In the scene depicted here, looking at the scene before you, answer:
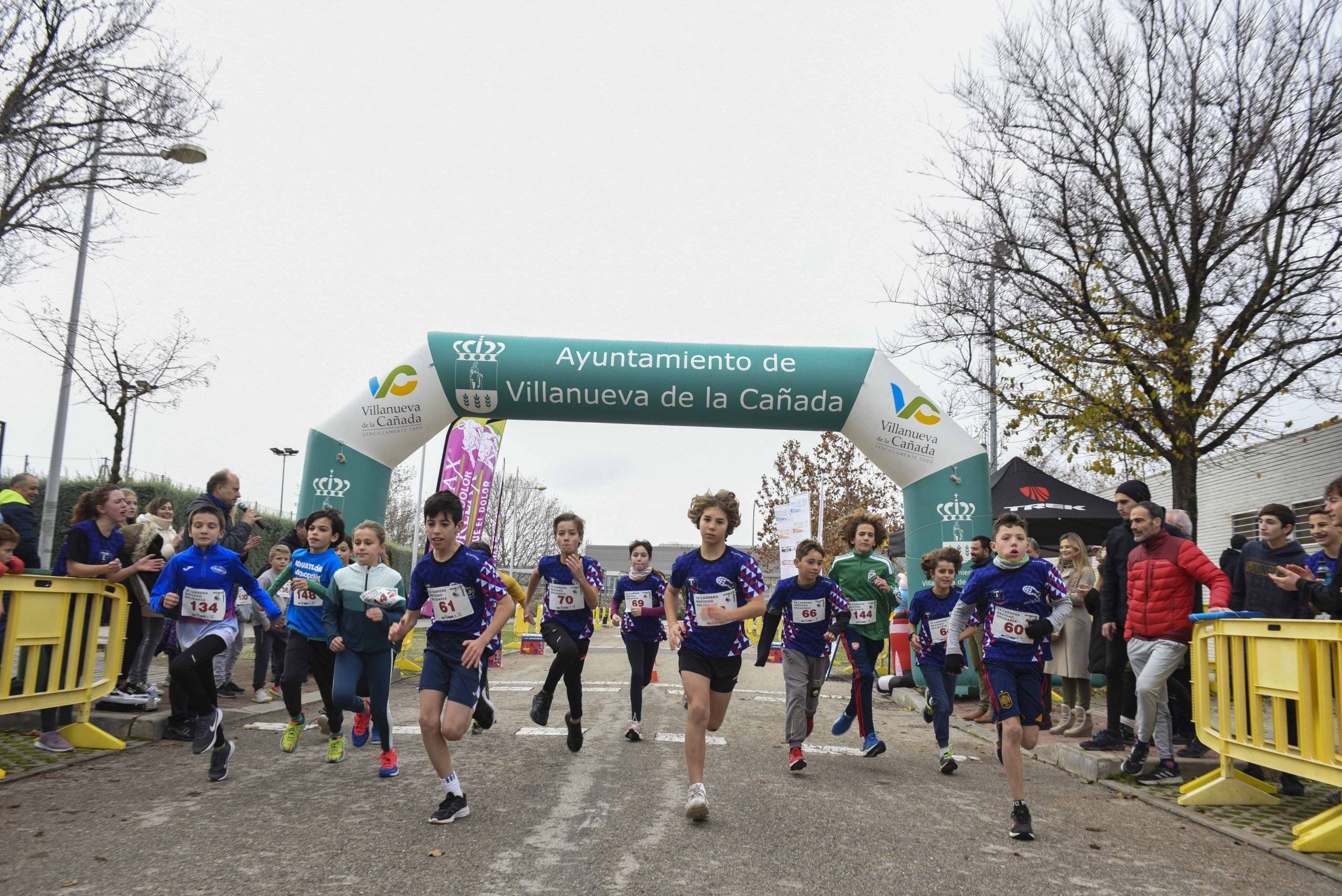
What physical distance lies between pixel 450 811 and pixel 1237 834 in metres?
4.59

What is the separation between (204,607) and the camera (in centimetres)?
697

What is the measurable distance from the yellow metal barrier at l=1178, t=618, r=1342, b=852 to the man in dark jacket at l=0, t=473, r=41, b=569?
8748 mm

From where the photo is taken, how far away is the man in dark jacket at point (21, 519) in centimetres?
781

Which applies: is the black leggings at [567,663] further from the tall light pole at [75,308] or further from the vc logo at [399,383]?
the tall light pole at [75,308]

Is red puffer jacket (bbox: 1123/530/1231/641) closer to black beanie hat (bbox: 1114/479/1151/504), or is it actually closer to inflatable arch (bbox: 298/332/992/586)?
black beanie hat (bbox: 1114/479/1151/504)

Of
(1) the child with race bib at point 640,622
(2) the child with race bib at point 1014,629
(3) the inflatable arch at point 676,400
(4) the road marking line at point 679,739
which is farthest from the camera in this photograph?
(3) the inflatable arch at point 676,400

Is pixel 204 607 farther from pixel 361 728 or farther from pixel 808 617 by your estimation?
pixel 808 617

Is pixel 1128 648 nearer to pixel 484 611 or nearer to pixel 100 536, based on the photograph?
pixel 484 611

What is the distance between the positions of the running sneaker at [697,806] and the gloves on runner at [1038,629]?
2.26m

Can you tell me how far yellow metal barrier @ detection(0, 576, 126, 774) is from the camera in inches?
265

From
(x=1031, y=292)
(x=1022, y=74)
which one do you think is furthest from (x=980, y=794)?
(x=1022, y=74)

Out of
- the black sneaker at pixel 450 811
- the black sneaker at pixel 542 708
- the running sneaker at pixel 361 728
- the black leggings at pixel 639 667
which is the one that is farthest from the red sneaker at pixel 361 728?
the black leggings at pixel 639 667

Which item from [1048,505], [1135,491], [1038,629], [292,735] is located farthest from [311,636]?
[1048,505]

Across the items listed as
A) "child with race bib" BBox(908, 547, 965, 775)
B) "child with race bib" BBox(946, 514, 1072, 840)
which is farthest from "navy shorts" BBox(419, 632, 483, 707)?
"child with race bib" BBox(908, 547, 965, 775)
